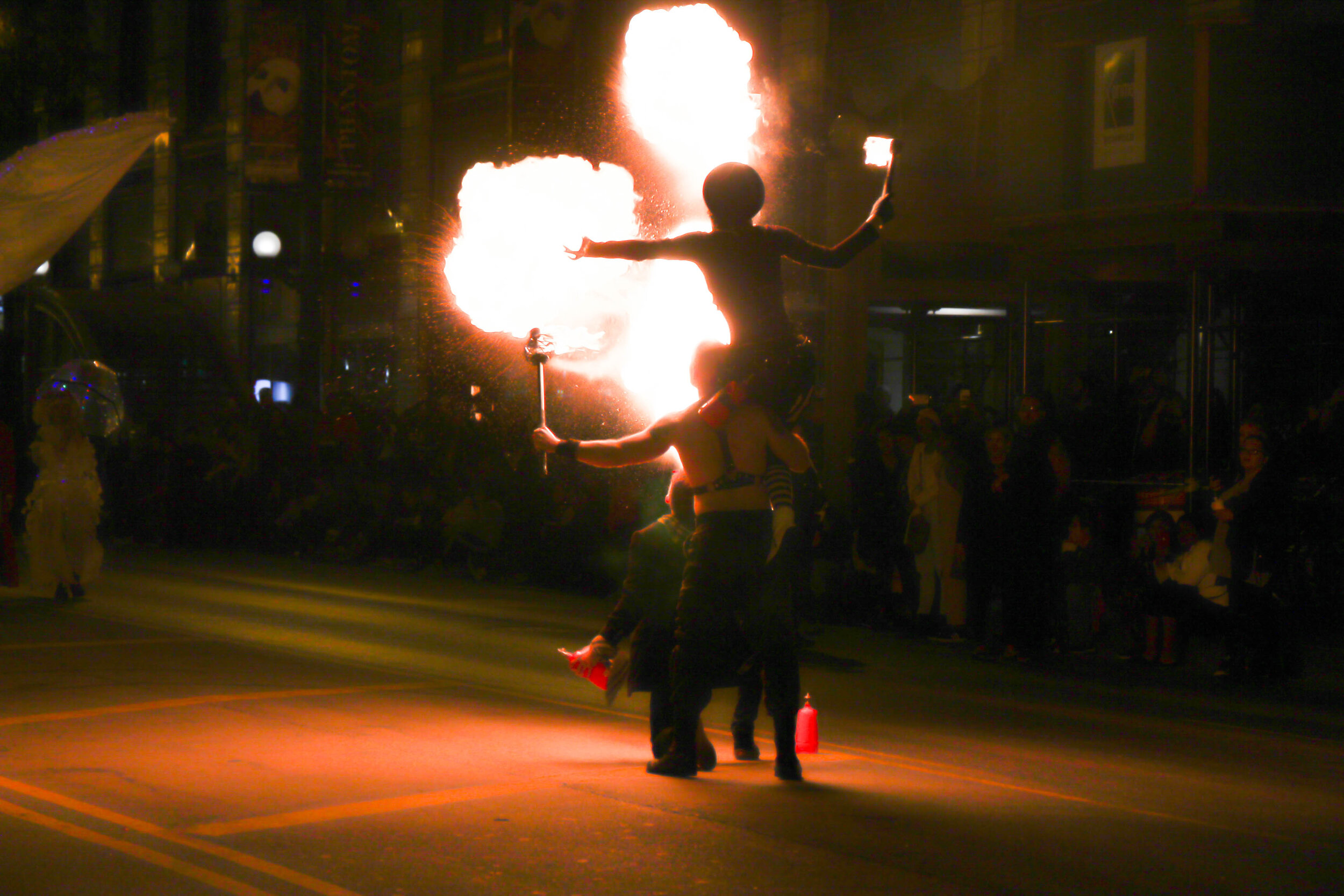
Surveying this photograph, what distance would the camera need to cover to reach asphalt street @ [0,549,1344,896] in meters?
4.98

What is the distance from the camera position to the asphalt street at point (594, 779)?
4984 millimetres

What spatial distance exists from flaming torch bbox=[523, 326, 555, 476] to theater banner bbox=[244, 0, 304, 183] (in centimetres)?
2268

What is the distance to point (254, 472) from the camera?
63.1 ft

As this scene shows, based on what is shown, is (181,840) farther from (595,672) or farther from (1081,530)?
(1081,530)

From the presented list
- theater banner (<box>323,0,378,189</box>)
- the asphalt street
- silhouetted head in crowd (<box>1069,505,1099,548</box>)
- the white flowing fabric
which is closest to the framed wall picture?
silhouetted head in crowd (<box>1069,505,1099,548</box>)

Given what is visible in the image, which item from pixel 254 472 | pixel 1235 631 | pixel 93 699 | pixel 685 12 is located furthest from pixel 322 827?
pixel 254 472

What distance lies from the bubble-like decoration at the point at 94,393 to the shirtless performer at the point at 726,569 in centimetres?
1609

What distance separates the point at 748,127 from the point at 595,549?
705 cm

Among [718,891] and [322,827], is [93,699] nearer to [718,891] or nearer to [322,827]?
[322,827]

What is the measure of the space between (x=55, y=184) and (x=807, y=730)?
14.2 ft

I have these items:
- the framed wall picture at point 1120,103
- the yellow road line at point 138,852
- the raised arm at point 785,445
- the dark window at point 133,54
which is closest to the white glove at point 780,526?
the raised arm at point 785,445

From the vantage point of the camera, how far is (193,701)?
817 cm

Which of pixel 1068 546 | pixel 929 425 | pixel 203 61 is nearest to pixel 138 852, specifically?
pixel 1068 546

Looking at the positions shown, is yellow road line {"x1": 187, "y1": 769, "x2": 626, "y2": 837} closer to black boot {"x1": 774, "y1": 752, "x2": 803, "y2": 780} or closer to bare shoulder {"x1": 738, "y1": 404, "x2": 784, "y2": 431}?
black boot {"x1": 774, "y1": 752, "x2": 803, "y2": 780}
